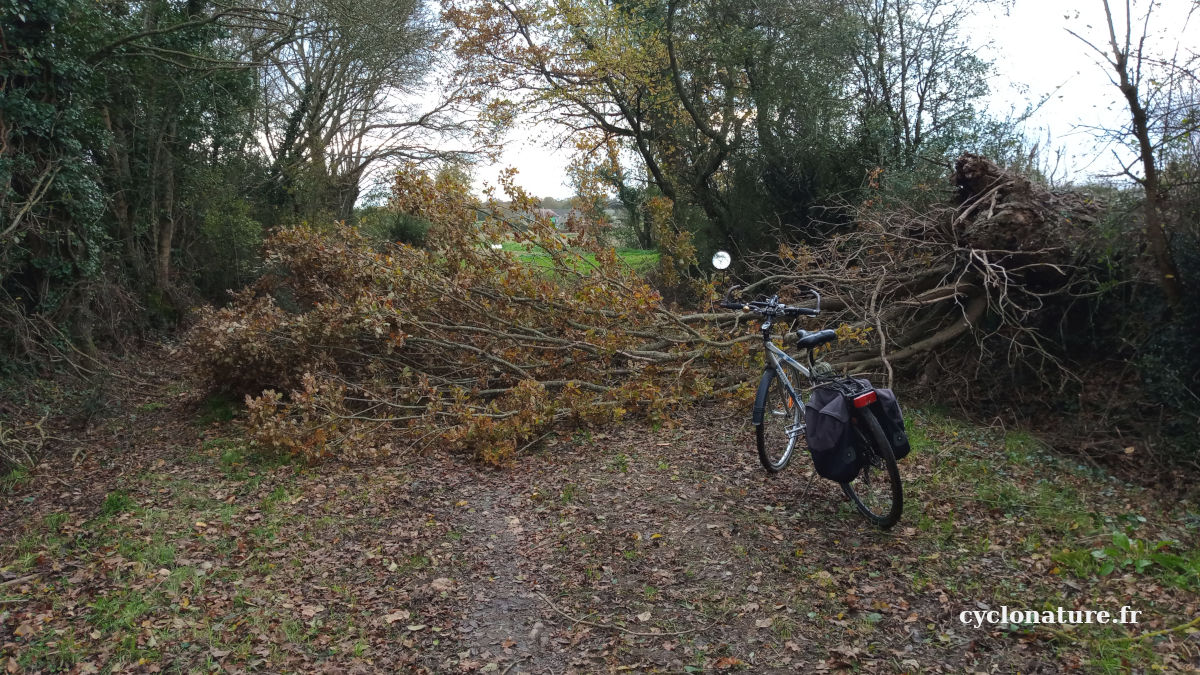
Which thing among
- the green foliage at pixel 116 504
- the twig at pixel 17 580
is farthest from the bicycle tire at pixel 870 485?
the green foliage at pixel 116 504

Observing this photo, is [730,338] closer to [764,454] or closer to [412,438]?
[764,454]

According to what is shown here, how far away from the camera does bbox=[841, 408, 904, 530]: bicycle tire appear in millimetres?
4109

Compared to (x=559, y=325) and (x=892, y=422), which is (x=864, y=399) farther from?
(x=559, y=325)

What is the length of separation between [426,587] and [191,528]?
2.14 metres

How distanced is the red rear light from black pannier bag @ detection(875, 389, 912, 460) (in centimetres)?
5

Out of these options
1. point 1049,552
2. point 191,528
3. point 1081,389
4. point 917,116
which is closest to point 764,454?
point 1049,552

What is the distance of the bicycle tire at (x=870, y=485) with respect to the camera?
411 centimetres

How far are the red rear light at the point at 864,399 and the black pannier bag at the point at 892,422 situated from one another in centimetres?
5

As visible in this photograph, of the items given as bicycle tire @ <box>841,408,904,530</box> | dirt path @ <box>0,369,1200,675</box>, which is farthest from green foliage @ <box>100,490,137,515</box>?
bicycle tire @ <box>841,408,904,530</box>

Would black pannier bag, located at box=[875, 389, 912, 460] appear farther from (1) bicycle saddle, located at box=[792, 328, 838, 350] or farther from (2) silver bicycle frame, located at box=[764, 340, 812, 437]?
(2) silver bicycle frame, located at box=[764, 340, 812, 437]

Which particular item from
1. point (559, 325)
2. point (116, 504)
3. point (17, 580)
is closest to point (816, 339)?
point (559, 325)

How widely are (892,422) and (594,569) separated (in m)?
1.98

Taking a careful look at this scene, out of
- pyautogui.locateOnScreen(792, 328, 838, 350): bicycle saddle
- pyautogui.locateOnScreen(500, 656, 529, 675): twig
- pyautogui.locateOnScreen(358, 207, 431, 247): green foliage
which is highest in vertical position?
pyautogui.locateOnScreen(358, 207, 431, 247): green foliage

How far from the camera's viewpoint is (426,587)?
427 centimetres
